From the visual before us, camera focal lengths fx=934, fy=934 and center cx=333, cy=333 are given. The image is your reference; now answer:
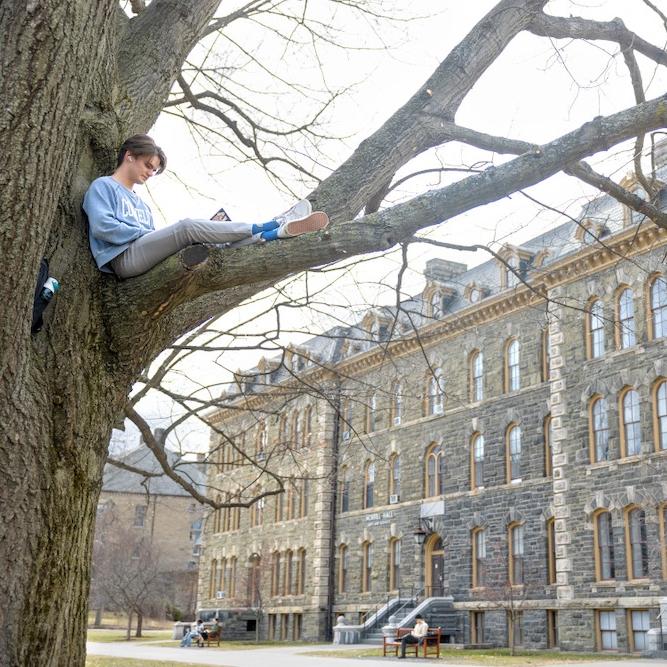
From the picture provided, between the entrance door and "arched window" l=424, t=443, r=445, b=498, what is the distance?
1.54 metres

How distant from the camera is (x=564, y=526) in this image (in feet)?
80.7

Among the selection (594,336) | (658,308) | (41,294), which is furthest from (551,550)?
(41,294)

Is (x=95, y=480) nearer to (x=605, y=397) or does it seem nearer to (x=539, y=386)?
(x=605, y=397)

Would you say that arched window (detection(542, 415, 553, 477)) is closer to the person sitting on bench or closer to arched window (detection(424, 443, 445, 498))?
arched window (detection(424, 443, 445, 498))

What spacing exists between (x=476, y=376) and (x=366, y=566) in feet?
29.0

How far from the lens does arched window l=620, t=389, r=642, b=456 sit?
23.4 metres

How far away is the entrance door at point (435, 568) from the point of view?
29766 mm

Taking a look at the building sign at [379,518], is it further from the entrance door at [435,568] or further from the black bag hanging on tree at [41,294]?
the black bag hanging on tree at [41,294]

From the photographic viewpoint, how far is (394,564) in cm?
3228

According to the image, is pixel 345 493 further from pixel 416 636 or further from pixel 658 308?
pixel 658 308

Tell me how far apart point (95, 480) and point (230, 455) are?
41.2 metres

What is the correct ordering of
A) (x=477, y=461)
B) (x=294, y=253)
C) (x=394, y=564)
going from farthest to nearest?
1. (x=394, y=564)
2. (x=477, y=461)
3. (x=294, y=253)

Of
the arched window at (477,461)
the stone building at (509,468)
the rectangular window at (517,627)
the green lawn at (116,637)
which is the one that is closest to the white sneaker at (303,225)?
the stone building at (509,468)

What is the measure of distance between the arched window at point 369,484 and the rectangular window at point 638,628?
13430mm
